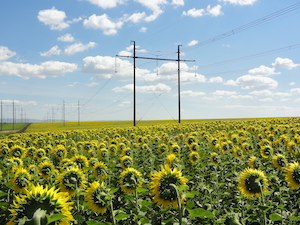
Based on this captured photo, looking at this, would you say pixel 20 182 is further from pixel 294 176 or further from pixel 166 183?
pixel 294 176

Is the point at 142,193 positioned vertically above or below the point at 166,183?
below

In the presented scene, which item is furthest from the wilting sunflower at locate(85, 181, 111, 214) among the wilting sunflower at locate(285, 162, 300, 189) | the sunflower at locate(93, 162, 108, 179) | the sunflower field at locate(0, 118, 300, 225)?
the wilting sunflower at locate(285, 162, 300, 189)

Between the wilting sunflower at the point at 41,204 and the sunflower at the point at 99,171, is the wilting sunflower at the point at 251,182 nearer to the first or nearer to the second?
the sunflower at the point at 99,171

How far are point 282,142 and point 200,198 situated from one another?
5.01m

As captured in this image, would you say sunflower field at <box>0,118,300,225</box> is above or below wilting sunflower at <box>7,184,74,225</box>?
below

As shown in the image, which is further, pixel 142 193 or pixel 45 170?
pixel 45 170

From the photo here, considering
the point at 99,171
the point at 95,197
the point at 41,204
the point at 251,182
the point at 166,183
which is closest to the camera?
the point at 41,204

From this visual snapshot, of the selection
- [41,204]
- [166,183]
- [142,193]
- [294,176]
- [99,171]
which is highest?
[41,204]

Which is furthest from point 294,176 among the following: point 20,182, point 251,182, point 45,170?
point 45,170

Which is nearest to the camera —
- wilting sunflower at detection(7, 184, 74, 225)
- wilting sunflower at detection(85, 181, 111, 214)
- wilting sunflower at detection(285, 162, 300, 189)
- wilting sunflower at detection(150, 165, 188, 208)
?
wilting sunflower at detection(7, 184, 74, 225)

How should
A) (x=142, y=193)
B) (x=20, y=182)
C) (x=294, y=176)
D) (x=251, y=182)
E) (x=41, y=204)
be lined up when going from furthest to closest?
(x=142, y=193)
(x=20, y=182)
(x=294, y=176)
(x=251, y=182)
(x=41, y=204)

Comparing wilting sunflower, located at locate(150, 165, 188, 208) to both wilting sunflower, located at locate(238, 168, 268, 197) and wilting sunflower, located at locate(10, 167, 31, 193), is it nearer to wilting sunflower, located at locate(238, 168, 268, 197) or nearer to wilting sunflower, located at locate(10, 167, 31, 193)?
wilting sunflower, located at locate(238, 168, 268, 197)

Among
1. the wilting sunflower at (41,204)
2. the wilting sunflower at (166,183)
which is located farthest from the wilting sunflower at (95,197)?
the wilting sunflower at (41,204)

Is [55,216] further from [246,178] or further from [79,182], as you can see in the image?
[246,178]
